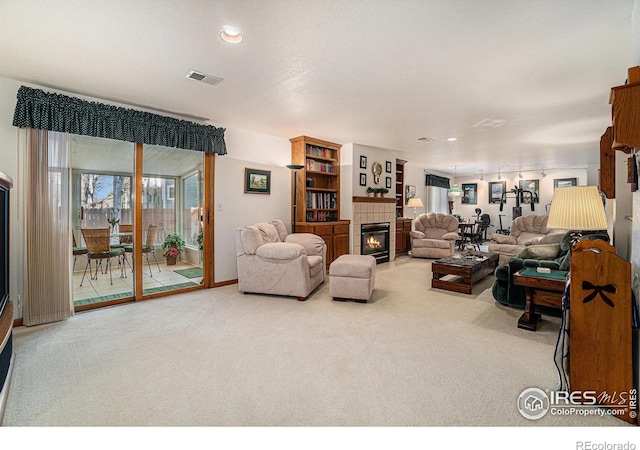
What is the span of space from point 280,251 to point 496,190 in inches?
380

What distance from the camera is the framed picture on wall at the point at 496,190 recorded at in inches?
408

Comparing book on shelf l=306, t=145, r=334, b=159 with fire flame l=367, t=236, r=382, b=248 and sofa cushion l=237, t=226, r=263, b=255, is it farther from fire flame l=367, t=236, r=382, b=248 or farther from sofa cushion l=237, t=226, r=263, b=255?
sofa cushion l=237, t=226, r=263, b=255

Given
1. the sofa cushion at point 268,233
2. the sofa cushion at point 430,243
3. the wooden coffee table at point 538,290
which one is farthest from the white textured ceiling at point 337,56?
the sofa cushion at point 430,243

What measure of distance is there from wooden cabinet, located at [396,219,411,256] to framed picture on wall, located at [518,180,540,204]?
16.7 feet

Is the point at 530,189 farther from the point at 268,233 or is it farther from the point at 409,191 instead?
the point at 268,233

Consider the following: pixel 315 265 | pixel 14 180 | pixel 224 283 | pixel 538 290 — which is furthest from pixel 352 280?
pixel 14 180

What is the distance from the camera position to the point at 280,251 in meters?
3.76

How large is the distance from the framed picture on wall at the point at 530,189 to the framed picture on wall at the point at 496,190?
1.62 feet

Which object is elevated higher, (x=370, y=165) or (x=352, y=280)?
(x=370, y=165)

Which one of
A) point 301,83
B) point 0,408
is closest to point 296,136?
point 301,83

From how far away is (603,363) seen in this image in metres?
1.68

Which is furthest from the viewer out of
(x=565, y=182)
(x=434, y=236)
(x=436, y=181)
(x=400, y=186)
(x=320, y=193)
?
(x=436, y=181)

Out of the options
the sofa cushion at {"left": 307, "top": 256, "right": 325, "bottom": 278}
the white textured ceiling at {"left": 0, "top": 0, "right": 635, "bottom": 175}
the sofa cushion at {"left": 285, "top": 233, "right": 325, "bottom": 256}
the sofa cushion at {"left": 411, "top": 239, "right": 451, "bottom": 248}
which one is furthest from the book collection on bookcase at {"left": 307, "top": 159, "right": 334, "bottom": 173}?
the sofa cushion at {"left": 411, "top": 239, "right": 451, "bottom": 248}

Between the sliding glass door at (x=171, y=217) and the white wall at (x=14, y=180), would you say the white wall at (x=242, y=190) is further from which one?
the white wall at (x=14, y=180)
